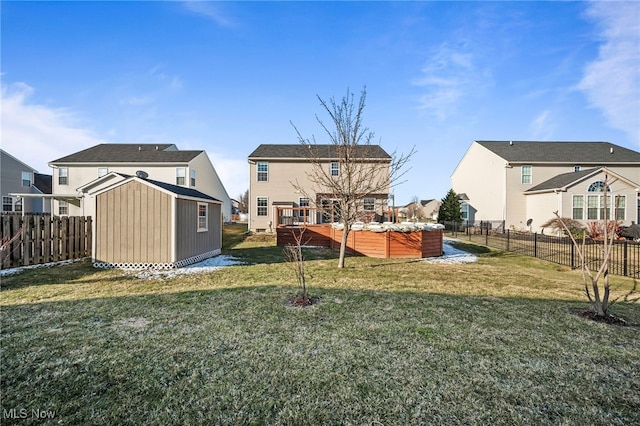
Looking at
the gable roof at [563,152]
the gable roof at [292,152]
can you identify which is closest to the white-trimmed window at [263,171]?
the gable roof at [292,152]

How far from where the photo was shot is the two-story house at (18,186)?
2319 cm

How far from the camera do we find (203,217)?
34.6ft

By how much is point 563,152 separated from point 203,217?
97.5 ft

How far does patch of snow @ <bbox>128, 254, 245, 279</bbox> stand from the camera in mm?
7605

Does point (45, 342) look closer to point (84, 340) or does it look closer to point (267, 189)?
point (84, 340)

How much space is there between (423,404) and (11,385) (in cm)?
398

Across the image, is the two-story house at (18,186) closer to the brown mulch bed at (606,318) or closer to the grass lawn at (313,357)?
the grass lawn at (313,357)

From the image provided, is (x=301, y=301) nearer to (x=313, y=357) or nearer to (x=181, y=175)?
(x=313, y=357)

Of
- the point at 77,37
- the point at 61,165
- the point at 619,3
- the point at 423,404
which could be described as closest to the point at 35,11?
the point at 77,37

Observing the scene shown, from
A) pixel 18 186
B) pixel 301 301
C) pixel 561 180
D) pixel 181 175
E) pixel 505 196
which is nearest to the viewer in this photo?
pixel 301 301

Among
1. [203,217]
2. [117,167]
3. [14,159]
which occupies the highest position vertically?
[14,159]

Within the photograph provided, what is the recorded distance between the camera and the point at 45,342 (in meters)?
3.52

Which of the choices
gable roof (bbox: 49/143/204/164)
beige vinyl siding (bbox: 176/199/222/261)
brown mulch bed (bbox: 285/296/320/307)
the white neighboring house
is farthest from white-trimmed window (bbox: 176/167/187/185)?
brown mulch bed (bbox: 285/296/320/307)

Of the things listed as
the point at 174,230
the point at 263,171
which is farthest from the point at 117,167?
the point at 174,230
